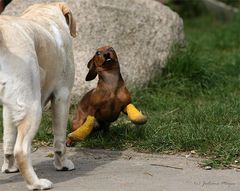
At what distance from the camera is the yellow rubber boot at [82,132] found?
18.4 ft

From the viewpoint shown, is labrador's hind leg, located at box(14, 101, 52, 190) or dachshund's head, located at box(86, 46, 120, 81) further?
dachshund's head, located at box(86, 46, 120, 81)

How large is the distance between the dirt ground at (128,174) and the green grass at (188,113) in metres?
0.18

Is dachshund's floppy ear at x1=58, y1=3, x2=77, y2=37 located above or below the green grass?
above

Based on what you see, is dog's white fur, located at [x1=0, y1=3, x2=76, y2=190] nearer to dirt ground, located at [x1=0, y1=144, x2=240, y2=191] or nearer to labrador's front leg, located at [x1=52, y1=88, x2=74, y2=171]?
labrador's front leg, located at [x1=52, y1=88, x2=74, y2=171]

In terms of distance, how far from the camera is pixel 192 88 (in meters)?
7.74

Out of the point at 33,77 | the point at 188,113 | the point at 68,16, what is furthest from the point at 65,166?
the point at 188,113

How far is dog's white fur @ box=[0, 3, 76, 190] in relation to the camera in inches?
173

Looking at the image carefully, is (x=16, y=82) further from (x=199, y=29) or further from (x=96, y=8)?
(x=199, y=29)

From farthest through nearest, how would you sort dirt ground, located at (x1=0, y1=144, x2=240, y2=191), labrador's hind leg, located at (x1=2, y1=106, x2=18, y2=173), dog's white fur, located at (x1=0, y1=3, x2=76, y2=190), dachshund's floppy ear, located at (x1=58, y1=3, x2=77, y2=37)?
dachshund's floppy ear, located at (x1=58, y1=3, x2=77, y2=37) → labrador's hind leg, located at (x1=2, y1=106, x2=18, y2=173) → dirt ground, located at (x1=0, y1=144, x2=240, y2=191) → dog's white fur, located at (x1=0, y1=3, x2=76, y2=190)

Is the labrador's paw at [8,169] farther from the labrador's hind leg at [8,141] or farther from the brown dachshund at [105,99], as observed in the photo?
the brown dachshund at [105,99]

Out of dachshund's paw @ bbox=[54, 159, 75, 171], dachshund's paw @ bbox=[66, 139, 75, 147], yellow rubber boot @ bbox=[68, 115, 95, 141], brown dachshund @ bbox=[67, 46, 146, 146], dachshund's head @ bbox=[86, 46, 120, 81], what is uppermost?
dachshund's head @ bbox=[86, 46, 120, 81]

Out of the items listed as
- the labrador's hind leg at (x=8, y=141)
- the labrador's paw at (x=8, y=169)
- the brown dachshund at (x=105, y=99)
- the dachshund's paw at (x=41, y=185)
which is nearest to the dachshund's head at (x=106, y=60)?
the brown dachshund at (x=105, y=99)

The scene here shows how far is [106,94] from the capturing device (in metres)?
5.71

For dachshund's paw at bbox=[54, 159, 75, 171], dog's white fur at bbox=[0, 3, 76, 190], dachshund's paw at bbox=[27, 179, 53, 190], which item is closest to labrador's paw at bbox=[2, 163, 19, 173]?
dog's white fur at bbox=[0, 3, 76, 190]
